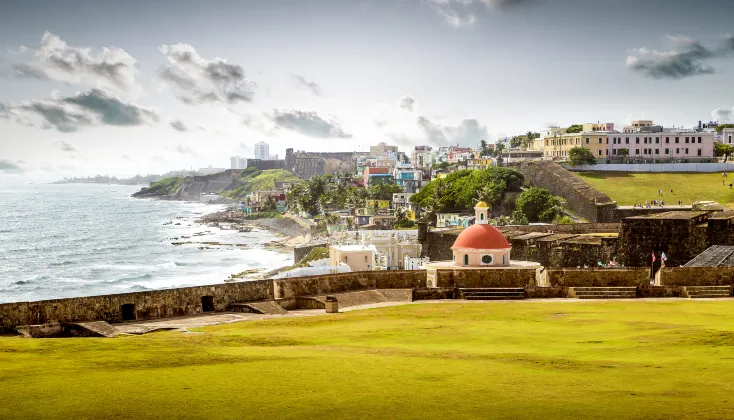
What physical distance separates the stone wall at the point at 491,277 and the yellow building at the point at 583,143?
6748cm

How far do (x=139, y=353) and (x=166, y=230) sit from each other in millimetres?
131844

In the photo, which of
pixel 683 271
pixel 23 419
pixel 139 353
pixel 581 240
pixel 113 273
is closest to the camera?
pixel 23 419

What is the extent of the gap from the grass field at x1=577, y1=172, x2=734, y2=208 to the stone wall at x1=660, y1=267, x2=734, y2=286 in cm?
4176

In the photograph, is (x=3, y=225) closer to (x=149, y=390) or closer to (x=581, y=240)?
(x=581, y=240)

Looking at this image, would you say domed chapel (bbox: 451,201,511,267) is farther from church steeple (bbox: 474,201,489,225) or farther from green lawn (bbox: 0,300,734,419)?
green lawn (bbox: 0,300,734,419)

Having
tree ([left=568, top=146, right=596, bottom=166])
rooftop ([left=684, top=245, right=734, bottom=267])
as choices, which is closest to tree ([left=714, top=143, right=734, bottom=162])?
tree ([left=568, top=146, right=596, bottom=166])

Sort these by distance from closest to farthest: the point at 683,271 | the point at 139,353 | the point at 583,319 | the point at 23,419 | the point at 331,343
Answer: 1. the point at 23,419
2. the point at 139,353
3. the point at 331,343
4. the point at 583,319
5. the point at 683,271

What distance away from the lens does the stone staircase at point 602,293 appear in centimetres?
2931

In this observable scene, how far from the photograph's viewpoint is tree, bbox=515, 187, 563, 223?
80.9m

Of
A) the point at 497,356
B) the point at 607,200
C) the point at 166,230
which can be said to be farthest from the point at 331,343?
the point at 166,230

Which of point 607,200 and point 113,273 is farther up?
point 607,200

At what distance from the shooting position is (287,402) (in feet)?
35.5

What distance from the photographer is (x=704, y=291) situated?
95.2 ft

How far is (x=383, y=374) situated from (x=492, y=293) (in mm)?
18037
